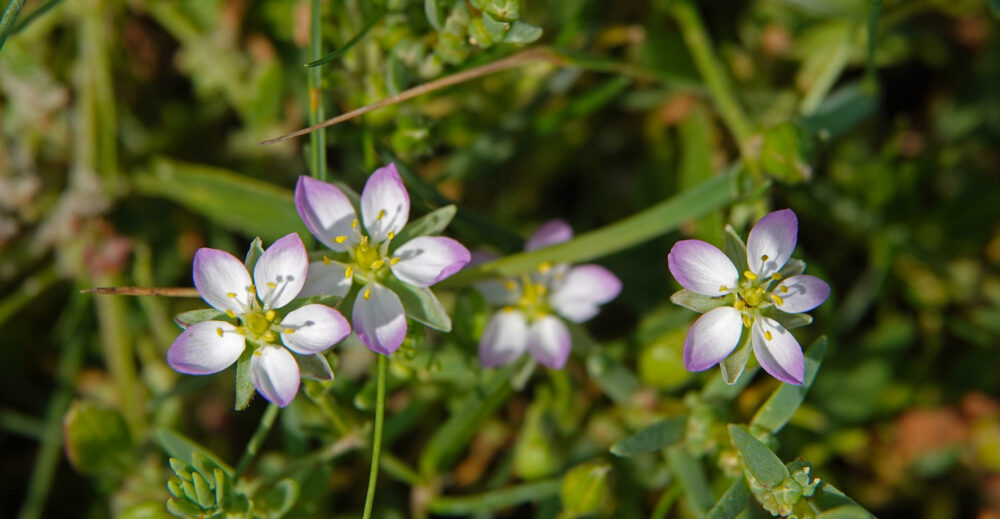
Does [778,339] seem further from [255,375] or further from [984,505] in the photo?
[984,505]

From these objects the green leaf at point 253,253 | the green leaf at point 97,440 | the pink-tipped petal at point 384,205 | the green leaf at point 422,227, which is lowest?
the green leaf at point 97,440

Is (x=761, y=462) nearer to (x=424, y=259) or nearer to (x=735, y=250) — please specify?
(x=735, y=250)

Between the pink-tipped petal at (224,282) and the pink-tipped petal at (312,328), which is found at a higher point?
the pink-tipped petal at (224,282)

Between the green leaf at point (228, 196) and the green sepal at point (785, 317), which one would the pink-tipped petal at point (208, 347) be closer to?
the green leaf at point (228, 196)

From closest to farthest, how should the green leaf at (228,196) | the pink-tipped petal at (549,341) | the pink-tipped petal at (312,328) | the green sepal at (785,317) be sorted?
the pink-tipped petal at (312,328)
the green sepal at (785,317)
the pink-tipped petal at (549,341)
the green leaf at (228,196)

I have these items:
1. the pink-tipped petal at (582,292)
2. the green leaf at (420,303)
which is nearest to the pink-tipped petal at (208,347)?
the green leaf at (420,303)

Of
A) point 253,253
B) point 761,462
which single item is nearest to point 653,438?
point 761,462

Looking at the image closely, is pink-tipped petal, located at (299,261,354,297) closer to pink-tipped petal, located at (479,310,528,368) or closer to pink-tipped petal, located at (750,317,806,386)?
pink-tipped petal, located at (479,310,528,368)
